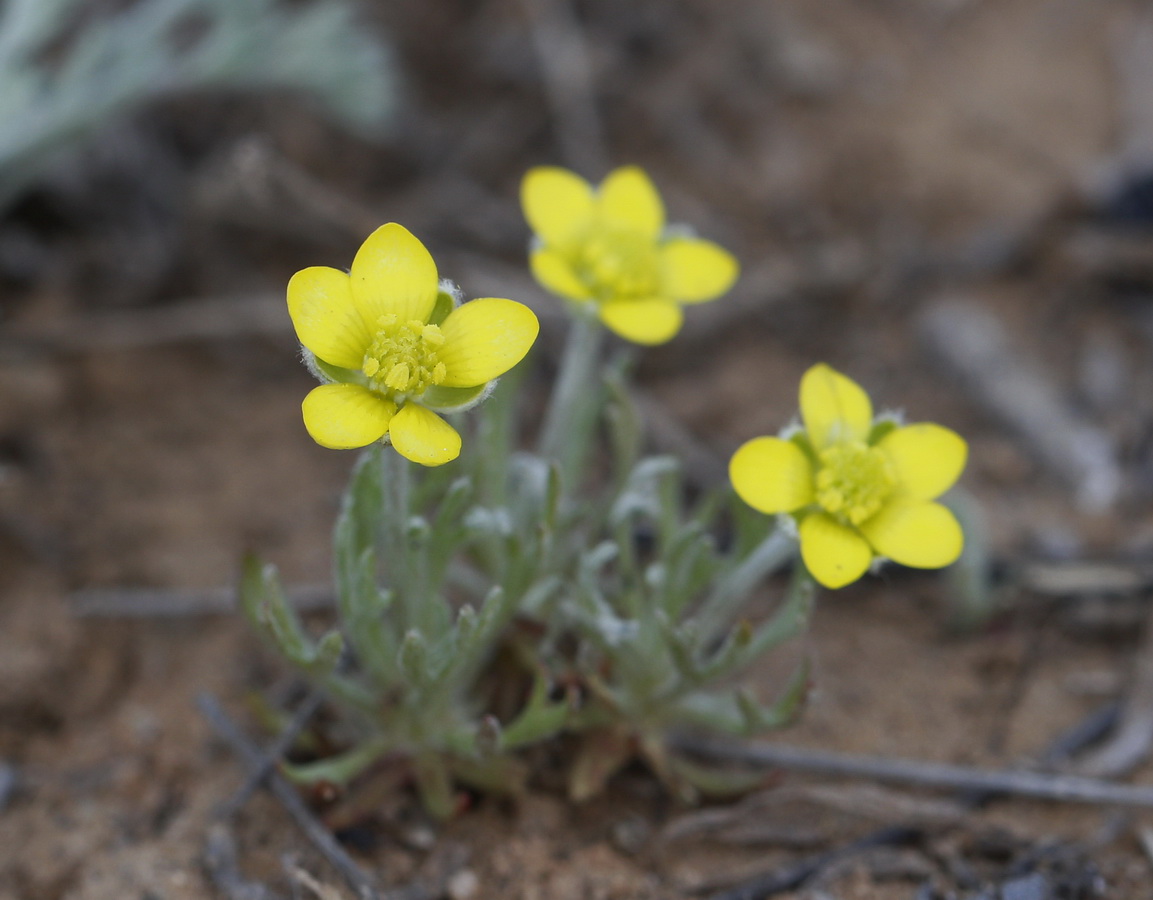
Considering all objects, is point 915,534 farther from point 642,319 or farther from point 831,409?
point 642,319

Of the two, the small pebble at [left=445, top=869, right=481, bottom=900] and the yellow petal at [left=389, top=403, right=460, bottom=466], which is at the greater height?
the yellow petal at [left=389, top=403, right=460, bottom=466]

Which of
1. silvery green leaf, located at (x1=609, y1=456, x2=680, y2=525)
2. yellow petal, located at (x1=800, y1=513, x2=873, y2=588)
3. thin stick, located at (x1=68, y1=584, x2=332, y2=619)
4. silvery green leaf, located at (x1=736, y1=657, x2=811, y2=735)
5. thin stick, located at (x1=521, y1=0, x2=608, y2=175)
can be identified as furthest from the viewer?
thin stick, located at (x1=521, y1=0, x2=608, y2=175)

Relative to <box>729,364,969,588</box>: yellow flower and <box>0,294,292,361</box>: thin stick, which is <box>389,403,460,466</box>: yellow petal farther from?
<box>0,294,292,361</box>: thin stick

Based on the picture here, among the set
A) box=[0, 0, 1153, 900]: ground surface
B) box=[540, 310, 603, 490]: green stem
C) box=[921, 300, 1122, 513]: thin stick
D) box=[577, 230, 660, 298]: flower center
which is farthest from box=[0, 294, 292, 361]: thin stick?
box=[921, 300, 1122, 513]: thin stick

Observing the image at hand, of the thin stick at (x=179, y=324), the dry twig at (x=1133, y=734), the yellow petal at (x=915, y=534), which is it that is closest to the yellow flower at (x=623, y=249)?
the yellow petal at (x=915, y=534)

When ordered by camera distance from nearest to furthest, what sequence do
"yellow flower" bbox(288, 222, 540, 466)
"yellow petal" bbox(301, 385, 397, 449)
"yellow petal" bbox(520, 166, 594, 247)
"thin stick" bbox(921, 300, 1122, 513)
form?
"yellow petal" bbox(301, 385, 397, 449) → "yellow flower" bbox(288, 222, 540, 466) → "yellow petal" bbox(520, 166, 594, 247) → "thin stick" bbox(921, 300, 1122, 513)

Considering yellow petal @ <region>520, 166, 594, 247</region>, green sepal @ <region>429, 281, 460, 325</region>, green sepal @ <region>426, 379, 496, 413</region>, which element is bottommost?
green sepal @ <region>426, 379, 496, 413</region>

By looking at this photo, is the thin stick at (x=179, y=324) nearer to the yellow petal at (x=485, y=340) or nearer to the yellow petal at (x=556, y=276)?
the yellow petal at (x=556, y=276)

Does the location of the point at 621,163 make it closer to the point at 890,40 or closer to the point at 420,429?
the point at 890,40
